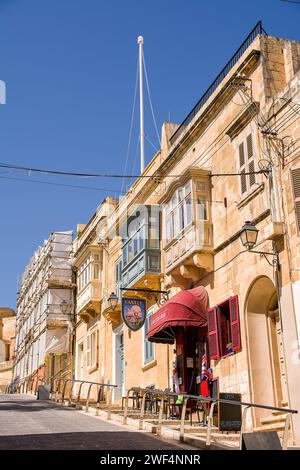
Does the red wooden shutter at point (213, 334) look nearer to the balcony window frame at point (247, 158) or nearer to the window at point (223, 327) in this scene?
the window at point (223, 327)

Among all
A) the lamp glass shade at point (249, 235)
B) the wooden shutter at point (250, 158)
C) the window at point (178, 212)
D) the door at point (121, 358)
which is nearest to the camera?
the lamp glass shade at point (249, 235)

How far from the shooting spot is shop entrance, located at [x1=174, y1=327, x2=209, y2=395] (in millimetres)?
20734

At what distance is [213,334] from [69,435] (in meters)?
6.52

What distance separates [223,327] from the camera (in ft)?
61.6

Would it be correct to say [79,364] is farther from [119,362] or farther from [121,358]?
[121,358]

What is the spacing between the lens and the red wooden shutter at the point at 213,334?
18719mm

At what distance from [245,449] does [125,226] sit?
68.8 feet

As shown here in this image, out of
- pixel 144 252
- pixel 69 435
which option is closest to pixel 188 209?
pixel 144 252

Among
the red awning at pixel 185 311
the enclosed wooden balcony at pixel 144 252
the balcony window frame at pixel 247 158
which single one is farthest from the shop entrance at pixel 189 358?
the balcony window frame at pixel 247 158

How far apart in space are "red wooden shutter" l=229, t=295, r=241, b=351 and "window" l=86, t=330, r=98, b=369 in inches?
607

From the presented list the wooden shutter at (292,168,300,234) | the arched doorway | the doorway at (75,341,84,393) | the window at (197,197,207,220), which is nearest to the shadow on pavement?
the arched doorway

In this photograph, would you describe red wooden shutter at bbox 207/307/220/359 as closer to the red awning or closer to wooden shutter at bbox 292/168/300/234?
the red awning

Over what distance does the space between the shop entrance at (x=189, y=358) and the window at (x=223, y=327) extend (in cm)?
133
